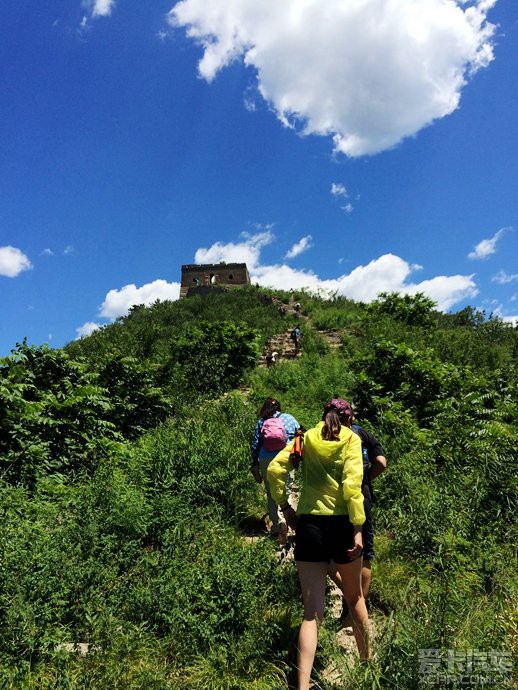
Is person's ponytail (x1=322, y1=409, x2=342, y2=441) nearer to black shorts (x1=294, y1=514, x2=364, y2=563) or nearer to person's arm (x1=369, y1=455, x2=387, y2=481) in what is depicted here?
black shorts (x1=294, y1=514, x2=364, y2=563)

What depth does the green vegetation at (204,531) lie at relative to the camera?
303cm

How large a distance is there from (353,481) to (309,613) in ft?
3.03

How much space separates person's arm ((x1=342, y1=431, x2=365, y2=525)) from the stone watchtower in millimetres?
44004

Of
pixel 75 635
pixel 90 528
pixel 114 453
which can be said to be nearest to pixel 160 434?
pixel 114 453

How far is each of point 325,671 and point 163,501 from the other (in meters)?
2.61

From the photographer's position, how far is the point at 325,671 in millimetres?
3221

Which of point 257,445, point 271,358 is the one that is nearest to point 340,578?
point 257,445

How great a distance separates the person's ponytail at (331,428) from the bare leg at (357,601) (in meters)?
0.84

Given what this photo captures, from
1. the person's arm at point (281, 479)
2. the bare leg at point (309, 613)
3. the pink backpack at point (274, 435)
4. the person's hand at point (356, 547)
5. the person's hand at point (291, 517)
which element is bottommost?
the bare leg at point (309, 613)

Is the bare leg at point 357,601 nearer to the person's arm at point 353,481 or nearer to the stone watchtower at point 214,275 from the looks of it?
the person's arm at point 353,481

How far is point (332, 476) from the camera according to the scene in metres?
3.11

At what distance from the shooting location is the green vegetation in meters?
3.03

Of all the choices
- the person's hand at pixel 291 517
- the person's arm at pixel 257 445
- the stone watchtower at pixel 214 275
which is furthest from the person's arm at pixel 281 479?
the stone watchtower at pixel 214 275

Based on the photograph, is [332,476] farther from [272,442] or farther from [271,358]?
[271,358]
